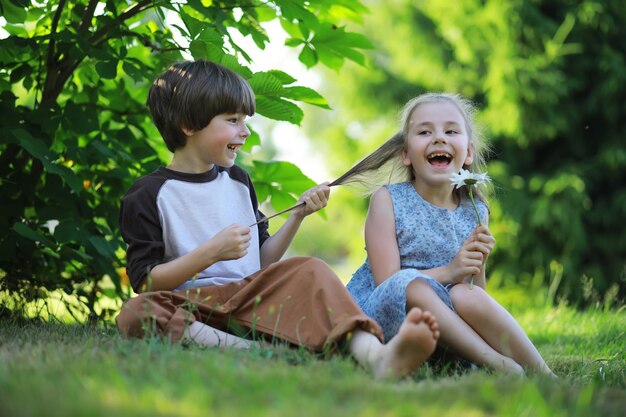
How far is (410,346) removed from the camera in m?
1.90

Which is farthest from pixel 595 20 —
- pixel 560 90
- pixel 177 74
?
pixel 177 74

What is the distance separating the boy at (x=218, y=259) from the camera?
2141 mm

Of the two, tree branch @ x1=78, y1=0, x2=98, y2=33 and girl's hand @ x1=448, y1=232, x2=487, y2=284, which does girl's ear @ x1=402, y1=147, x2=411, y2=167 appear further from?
tree branch @ x1=78, y1=0, x2=98, y2=33

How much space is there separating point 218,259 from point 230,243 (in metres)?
0.06

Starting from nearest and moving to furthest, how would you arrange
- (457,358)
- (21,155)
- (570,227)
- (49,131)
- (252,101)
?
(457,358) → (252,101) → (49,131) → (21,155) → (570,227)

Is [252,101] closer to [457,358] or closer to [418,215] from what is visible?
[418,215]

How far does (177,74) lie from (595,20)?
6.96 meters

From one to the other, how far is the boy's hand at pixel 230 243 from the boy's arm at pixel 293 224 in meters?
0.37

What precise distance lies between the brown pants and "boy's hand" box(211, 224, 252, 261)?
0.36 ft

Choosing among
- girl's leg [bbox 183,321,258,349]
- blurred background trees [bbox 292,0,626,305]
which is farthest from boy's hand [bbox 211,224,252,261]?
blurred background trees [bbox 292,0,626,305]

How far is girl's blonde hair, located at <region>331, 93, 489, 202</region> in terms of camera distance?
297 cm

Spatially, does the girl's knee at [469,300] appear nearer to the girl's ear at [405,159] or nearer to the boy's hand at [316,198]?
the boy's hand at [316,198]

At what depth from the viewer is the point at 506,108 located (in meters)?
8.45

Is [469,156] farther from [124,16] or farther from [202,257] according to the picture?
[124,16]
